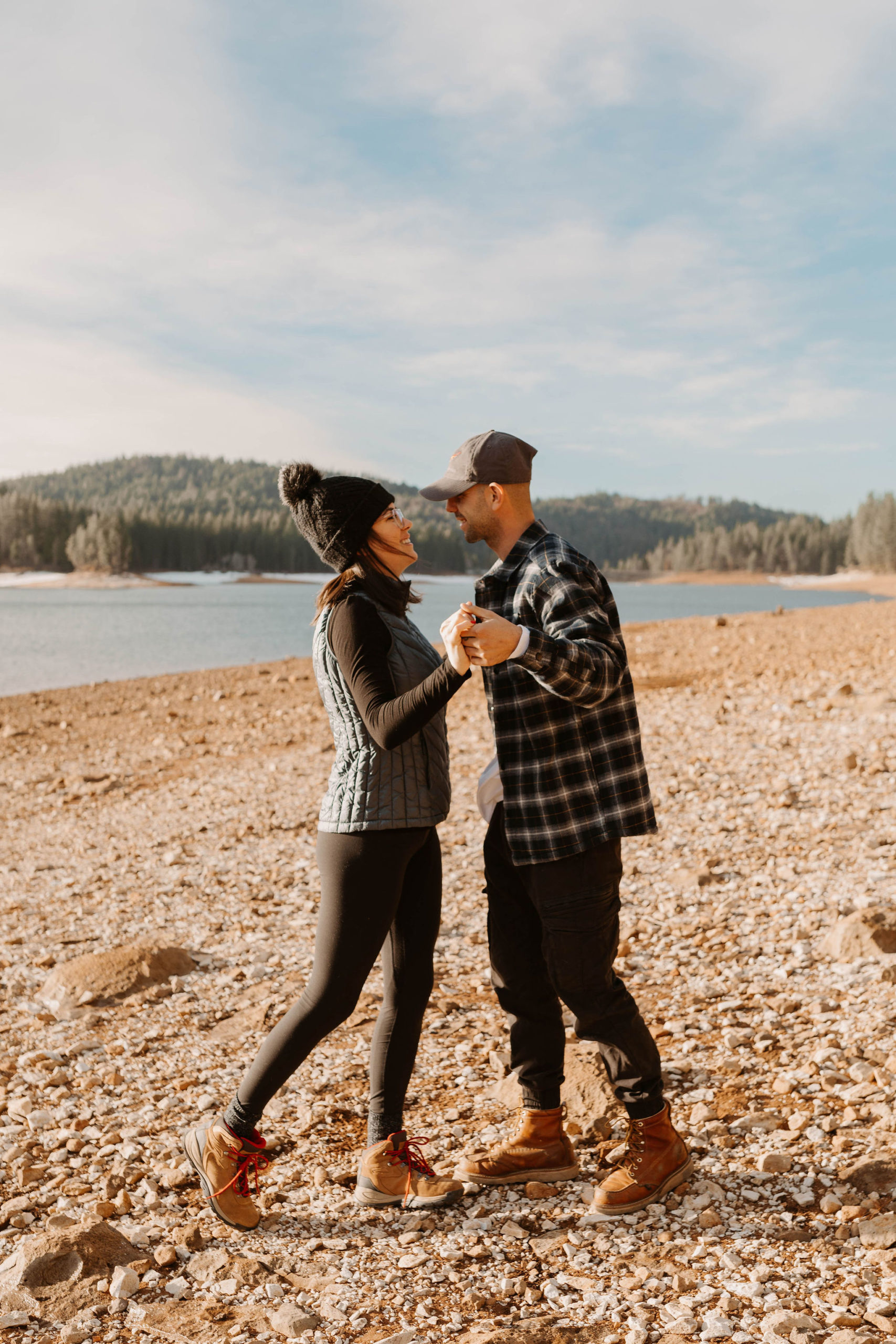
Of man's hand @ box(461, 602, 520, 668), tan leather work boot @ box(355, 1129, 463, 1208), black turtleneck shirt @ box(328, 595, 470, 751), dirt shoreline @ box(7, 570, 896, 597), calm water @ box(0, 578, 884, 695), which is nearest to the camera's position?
man's hand @ box(461, 602, 520, 668)

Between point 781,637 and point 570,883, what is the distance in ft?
60.5

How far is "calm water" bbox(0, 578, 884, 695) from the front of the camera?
86.6ft

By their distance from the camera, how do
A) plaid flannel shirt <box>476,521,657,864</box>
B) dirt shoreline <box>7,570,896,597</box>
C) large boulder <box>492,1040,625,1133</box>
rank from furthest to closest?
1. dirt shoreline <box>7,570,896,597</box>
2. large boulder <box>492,1040,625,1133</box>
3. plaid flannel shirt <box>476,521,657,864</box>

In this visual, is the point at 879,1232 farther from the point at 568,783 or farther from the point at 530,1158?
the point at 568,783

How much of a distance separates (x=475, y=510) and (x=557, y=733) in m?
0.74

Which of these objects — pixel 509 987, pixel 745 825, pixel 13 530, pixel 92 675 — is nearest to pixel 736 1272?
pixel 509 987

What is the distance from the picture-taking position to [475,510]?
2936 millimetres

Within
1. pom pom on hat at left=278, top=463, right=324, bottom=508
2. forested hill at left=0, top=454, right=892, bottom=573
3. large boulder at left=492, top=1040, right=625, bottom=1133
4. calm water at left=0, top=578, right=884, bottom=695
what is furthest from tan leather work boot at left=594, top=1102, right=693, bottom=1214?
forested hill at left=0, top=454, right=892, bottom=573

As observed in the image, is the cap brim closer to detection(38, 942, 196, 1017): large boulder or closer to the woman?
the woman

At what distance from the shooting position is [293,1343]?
2.52 m

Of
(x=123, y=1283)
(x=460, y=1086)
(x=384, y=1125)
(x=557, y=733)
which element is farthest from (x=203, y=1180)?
(x=557, y=733)

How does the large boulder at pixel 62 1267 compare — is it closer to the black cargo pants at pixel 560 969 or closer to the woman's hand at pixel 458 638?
the black cargo pants at pixel 560 969

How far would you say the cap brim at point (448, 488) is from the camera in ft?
9.50

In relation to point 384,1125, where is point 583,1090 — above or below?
below
